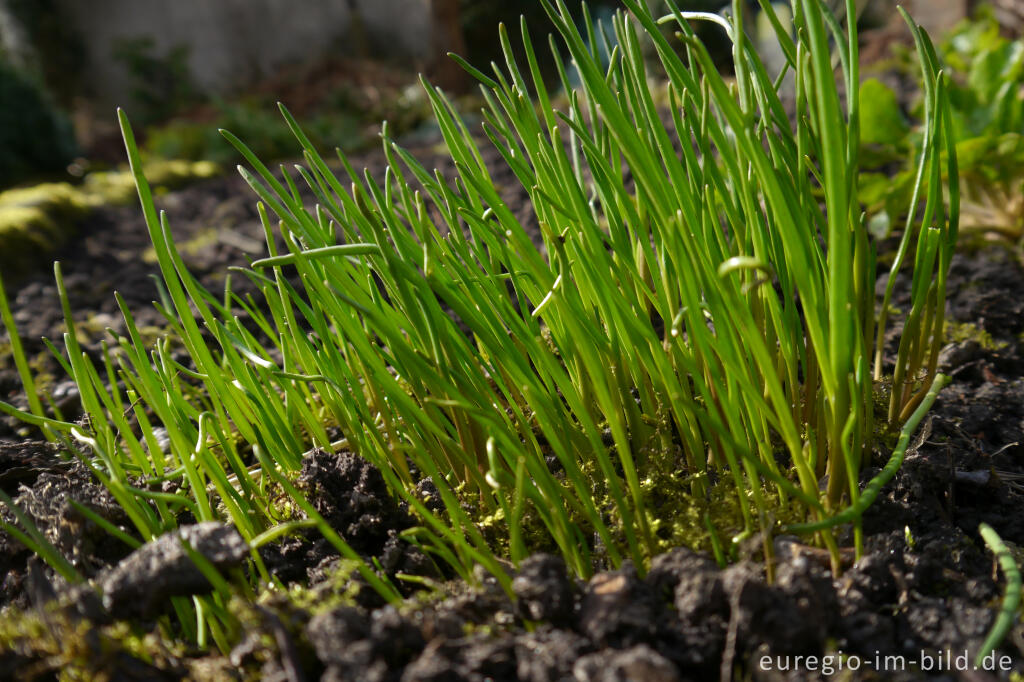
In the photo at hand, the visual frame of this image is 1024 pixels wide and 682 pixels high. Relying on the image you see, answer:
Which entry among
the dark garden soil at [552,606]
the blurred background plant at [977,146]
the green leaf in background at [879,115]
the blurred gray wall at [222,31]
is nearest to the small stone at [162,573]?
the dark garden soil at [552,606]

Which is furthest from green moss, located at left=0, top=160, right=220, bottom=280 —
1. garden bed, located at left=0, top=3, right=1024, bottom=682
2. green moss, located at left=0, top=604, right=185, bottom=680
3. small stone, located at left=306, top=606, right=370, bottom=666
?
small stone, located at left=306, top=606, right=370, bottom=666

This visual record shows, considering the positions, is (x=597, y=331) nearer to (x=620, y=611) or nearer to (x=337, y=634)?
(x=620, y=611)

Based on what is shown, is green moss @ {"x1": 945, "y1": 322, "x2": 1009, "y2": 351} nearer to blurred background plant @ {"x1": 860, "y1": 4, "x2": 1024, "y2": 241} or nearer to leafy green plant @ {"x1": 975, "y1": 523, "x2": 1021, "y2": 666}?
blurred background plant @ {"x1": 860, "y1": 4, "x2": 1024, "y2": 241}

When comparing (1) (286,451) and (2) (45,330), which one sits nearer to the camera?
(1) (286,451)

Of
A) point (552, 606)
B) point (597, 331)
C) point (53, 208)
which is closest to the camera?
point (552, 606)

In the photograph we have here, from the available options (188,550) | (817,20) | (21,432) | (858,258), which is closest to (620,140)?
(817,20)

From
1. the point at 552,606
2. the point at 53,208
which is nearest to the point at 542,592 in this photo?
the point at 552,606

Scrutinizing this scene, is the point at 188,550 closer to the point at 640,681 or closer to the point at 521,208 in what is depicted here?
the point at 640,681

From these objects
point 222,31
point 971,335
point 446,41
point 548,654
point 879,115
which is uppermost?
point 222,31
